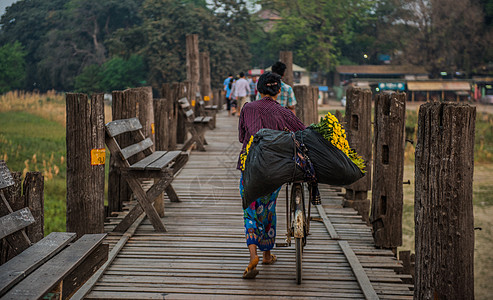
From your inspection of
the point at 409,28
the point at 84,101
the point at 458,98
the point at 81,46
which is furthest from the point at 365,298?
the point at 409,28

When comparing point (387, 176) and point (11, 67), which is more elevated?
point (11, 67)

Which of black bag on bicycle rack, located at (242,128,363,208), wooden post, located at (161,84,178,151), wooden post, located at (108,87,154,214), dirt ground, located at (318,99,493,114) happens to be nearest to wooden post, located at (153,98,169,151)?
wooden post, located at (161,84,178,151)

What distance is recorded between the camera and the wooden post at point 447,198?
3.81 m

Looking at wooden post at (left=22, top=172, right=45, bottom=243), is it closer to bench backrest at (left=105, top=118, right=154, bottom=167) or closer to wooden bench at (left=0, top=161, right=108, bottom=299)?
wooden bench at (left=0, top=161, right=108, bottom=299)

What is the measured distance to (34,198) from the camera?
4.77 metres

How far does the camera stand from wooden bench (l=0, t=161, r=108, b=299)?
3309 mm

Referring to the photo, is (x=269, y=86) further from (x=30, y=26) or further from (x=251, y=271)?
(x=30, y=26)

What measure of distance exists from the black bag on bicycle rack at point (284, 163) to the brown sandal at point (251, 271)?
472 millimetres

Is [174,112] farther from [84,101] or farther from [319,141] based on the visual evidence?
[319,141]

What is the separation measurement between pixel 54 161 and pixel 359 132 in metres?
9.63

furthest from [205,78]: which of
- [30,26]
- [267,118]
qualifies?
[267,118]

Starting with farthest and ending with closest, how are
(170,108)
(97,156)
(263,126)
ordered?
(170,108), (97,156), (263,126)

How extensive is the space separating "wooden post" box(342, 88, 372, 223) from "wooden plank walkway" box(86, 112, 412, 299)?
7.3 inches

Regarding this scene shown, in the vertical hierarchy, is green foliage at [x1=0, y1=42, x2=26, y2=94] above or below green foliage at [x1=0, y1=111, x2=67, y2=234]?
above
